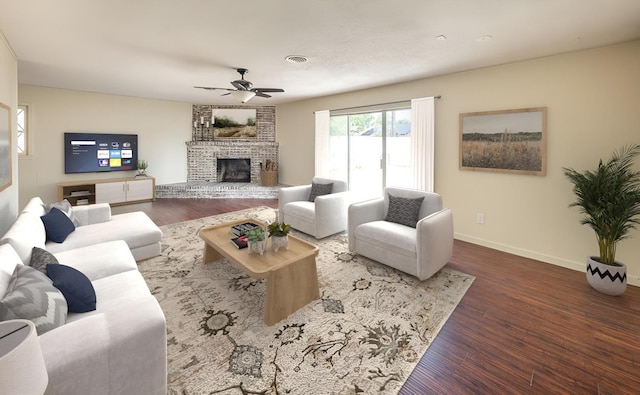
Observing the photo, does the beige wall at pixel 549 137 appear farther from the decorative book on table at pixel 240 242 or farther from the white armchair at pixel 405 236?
the decorative book on table at pixel 240 242

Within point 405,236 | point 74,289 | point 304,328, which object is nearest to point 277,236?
point 304,328

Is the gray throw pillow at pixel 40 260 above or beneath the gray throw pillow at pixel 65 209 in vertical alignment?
beneath

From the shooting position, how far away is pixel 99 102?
627cm

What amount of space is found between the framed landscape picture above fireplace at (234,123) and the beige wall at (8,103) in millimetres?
4279

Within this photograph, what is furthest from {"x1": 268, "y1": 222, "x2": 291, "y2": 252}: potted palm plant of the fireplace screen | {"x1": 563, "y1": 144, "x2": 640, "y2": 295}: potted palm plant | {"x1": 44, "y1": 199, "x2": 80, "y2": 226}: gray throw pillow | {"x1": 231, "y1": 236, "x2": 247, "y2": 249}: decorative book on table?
the fireplace screen

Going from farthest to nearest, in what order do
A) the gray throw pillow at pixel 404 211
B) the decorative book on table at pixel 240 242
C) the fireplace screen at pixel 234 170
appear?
1. the fireplace screen at pixel 234 170
2. the gray throw pillow at pixel 404 211
3. the decorative book on table at pixel 240 242

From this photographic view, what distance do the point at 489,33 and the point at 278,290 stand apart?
3160 mm

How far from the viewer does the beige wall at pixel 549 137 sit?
3.01 meters

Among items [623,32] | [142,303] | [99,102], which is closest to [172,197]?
[99,102]

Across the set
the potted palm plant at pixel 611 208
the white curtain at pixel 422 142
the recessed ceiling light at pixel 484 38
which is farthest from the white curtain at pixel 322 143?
the potted palm plant at pixel 611 208

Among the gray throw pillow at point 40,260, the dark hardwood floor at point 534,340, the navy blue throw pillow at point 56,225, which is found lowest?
the dark hardwood floor at point 534,340

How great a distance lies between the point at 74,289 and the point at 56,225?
1.74 meters

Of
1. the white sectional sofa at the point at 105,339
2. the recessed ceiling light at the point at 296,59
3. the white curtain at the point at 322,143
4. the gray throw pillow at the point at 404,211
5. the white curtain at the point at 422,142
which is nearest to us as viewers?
the white sectional sofa at the point at 105,339

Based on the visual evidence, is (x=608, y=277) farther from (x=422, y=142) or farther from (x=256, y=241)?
(x=256, y=241)
